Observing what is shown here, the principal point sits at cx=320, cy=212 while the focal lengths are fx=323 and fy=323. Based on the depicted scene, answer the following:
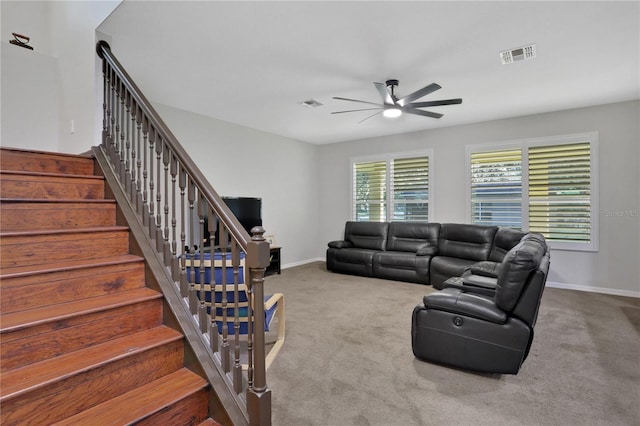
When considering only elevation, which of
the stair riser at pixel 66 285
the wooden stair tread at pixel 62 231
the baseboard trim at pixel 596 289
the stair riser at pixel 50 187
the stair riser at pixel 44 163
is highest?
the stair riser at pixel 44 163

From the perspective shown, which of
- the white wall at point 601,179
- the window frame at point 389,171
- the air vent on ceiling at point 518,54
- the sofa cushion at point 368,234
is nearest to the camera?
the air vent on ceiling at point 518,54

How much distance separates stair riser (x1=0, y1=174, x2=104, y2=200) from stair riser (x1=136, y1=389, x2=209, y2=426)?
1.70 meters

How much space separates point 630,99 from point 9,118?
776 cm

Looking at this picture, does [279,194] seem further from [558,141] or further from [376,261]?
[558,141]

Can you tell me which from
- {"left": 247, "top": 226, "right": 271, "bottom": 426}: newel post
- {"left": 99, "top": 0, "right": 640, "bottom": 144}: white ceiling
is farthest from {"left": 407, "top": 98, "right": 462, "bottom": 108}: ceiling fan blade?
{"left": 247, "top": 226, "right": 271, "bottom": 426}: newel post

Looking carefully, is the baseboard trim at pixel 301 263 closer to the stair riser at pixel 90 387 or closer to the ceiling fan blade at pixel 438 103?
the ceiling fan blade at pixel 438 103

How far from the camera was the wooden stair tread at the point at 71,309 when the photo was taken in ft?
4.83

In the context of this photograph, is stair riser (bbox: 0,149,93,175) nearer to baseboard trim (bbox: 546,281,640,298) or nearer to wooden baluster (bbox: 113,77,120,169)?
wooden baluster (bbox: 113,77,120,169)

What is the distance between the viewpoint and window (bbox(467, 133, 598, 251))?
191 inches

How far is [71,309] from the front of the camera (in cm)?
165

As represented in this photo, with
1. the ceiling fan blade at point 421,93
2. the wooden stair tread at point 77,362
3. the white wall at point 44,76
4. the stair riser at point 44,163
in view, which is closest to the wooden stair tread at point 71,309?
the wooden stair tread at point 77,362

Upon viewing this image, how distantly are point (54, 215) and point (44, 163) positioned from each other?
673 mm

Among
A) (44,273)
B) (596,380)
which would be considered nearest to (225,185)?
(44,273)

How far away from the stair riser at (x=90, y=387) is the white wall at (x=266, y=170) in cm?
386
